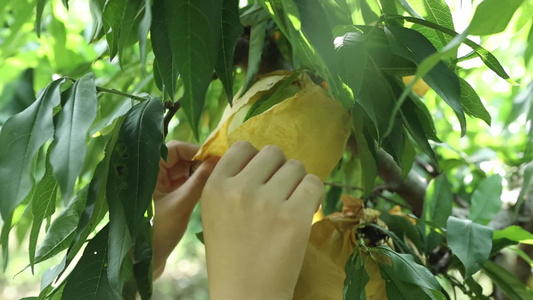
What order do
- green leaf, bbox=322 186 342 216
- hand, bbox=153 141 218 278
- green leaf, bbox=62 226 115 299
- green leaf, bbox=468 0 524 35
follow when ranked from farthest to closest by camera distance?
1. green leaf, bbox=322 186 342 216
2. hand, bbox=153 141 218 278
3. green leaf, bbox=62 226 115 299
4. green leaf, bbox=468 0 524 35

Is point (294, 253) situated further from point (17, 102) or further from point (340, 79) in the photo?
point (17, 102)

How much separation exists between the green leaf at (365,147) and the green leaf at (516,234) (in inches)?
5.6

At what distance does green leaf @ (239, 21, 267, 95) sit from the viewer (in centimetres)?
47

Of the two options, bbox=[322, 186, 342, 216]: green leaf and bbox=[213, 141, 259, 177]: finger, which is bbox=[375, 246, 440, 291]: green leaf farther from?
bbox=[322, 186, 342, 216]: green leaf

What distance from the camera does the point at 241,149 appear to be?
44cm

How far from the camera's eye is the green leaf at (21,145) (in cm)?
32

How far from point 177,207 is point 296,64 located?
0.60 feet

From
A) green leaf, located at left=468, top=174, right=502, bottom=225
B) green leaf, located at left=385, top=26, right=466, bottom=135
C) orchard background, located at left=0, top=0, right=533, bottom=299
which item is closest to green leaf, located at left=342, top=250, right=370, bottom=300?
orchard background, located at left=0, top=0, right=533, bottom=299

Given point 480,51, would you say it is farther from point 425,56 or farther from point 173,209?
point 173,209

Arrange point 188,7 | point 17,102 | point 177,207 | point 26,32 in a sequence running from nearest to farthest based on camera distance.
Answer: point 188,7 → point 177,207 → point 26,32 → point 17,102

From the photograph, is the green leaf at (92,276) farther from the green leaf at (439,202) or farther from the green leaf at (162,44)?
the green leaf at (439,202)

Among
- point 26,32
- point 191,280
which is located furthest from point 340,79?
point 191,280

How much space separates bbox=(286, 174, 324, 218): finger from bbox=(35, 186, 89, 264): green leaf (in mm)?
147

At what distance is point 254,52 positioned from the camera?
1.61 feet
